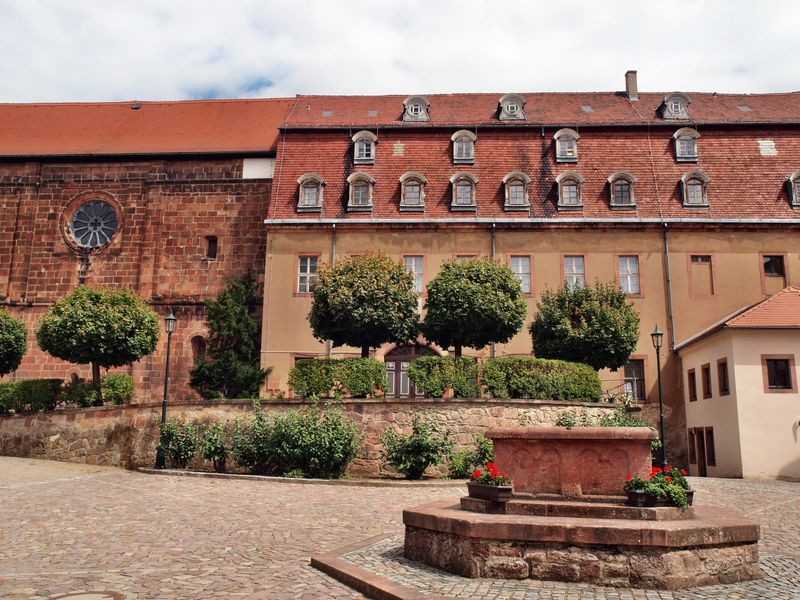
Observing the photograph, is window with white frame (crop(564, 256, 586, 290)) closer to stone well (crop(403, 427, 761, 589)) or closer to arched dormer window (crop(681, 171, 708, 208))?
arched dormer window (crop(681, 171, 708, 208))

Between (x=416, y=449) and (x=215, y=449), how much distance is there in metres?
5.01

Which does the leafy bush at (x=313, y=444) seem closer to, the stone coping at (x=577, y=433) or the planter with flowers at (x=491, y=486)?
the planter with flowers at (x=491, y=486)

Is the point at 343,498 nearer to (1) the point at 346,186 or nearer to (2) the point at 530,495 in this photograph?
(2) the point at 530,495

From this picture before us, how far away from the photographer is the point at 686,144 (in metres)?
31.7

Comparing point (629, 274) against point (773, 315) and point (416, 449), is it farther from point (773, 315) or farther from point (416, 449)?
point (416, 449)

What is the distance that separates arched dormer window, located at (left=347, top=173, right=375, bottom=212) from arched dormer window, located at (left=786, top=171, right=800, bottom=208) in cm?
1547

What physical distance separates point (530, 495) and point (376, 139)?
24.6 m

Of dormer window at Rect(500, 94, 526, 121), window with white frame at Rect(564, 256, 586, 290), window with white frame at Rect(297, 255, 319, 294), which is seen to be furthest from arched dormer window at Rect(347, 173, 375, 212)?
window with white frame at Rect(564, 256, 586, 290)

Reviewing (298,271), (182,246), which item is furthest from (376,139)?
(182,246)

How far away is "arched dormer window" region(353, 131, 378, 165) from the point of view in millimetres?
31906

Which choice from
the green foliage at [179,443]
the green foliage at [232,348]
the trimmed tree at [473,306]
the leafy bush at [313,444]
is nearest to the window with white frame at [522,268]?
the trimmed tree at [473,306]

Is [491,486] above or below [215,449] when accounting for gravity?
below

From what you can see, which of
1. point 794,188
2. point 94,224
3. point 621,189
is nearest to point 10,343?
point 94,224

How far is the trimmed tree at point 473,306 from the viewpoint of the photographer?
2256 centimetres
